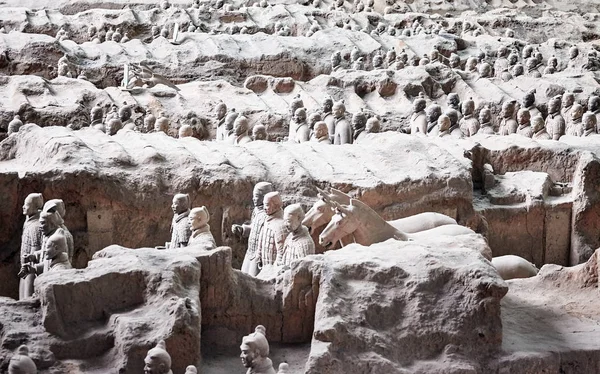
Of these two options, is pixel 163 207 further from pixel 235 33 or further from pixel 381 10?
pixel 381 10

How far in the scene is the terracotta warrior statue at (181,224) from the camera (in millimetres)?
7771

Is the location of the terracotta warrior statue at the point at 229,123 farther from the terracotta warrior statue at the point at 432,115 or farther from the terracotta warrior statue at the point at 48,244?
the terracotta warrior statue at the point at 48,244

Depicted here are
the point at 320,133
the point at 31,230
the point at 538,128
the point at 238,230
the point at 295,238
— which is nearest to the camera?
the point at 295,238

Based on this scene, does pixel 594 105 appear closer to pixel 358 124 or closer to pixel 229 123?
pixel 358 124

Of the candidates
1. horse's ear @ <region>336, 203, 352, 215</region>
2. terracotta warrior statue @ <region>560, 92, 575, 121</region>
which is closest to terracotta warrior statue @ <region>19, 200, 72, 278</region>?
horse's ear @ <region>336, 203, 352, 215</region>

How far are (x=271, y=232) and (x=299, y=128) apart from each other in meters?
3.96

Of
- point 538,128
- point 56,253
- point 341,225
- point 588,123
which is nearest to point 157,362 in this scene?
point 56,253

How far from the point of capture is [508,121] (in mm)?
12461

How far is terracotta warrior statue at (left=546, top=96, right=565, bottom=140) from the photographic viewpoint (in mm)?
12172

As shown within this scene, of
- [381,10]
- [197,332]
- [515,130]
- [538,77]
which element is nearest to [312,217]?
[197,332]

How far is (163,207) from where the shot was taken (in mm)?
8742

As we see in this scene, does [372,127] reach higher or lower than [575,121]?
higher

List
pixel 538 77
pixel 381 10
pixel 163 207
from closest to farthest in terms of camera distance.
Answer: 1. pixel 163 207
2. pixel 538 77
3. pixel 381 10

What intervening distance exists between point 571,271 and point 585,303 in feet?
1.29
